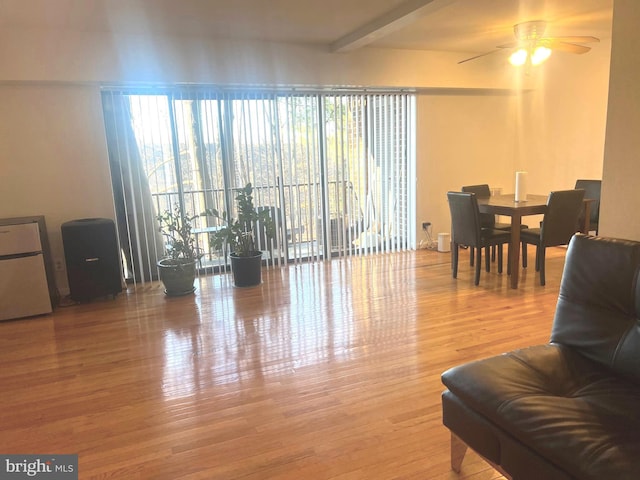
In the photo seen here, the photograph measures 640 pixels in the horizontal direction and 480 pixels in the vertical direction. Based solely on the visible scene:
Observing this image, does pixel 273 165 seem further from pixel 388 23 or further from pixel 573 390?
pixel 573 390

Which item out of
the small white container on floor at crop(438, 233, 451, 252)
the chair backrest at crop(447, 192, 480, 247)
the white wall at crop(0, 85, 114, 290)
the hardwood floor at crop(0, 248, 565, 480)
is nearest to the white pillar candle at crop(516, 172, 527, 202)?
the chair backrest at crop(447, 192, 480, 247)

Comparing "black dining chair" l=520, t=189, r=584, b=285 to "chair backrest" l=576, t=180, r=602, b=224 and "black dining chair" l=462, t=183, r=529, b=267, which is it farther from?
"chair backrest" l=576, t=180, r=602, b=224

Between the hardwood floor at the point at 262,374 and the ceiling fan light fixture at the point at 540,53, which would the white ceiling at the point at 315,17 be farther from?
the hardwood floor at the point at 262,374

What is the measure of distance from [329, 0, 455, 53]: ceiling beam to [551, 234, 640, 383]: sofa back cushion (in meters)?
2.32

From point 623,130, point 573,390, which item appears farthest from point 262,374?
point 623,130

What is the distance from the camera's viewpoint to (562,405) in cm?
154

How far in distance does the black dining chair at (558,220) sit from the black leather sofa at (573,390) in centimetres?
238

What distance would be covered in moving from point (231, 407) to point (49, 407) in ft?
3.36

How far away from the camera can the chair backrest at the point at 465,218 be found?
4.31m

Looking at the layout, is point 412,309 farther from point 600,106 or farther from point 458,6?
point 600,106

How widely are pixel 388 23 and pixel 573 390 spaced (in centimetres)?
334

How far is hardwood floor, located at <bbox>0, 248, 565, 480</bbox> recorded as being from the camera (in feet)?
6.60

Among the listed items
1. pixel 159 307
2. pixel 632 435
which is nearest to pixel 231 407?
pixel 632 435

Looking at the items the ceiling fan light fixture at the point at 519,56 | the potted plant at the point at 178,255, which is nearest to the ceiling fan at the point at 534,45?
the ceiling fan light fixture at the point at 519,56
